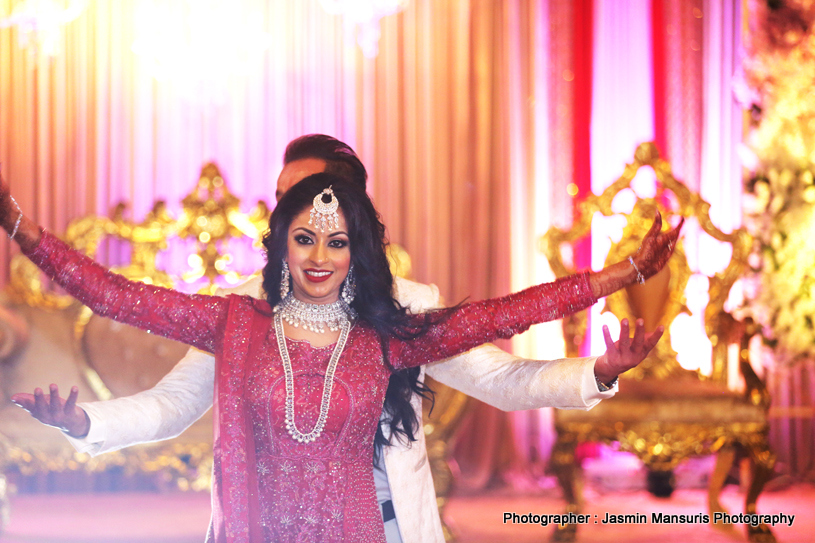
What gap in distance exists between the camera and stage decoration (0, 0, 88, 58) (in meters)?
4.93

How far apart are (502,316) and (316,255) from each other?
442 mm

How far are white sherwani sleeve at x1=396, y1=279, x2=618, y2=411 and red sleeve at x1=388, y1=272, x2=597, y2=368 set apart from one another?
0.13m

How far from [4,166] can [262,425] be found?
4065mm

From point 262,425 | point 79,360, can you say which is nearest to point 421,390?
point 262,425

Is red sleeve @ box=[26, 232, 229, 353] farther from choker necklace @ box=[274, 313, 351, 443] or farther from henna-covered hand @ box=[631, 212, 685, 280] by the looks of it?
henna-covered hand @ box=[631, 212, 685, 280]

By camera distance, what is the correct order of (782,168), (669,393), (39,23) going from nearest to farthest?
(669,393)
(782,168)
(39,23)

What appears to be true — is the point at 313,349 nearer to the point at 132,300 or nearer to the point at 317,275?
the point at 317,275

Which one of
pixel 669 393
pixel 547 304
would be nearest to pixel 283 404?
pixel 547 304

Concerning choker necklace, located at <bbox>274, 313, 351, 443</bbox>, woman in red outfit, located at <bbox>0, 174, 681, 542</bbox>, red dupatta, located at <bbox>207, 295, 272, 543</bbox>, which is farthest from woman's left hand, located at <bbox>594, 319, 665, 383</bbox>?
red dupatta, located at <bbox>207, 295, 272, 543</bbox>

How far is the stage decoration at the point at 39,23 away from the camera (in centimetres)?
493

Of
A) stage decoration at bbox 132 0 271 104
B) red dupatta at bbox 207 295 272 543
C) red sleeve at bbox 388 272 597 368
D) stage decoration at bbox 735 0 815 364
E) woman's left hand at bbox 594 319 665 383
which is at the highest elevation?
stage decoration at bbox 132 0 271 104

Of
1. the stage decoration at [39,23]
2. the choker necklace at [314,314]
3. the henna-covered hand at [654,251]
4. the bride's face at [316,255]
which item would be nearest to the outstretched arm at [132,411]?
the choker necklace at [314,314]

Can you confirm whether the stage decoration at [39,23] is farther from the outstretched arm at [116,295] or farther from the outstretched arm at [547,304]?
the outstretched arm at [547,304]

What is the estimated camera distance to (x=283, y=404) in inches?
65.6
